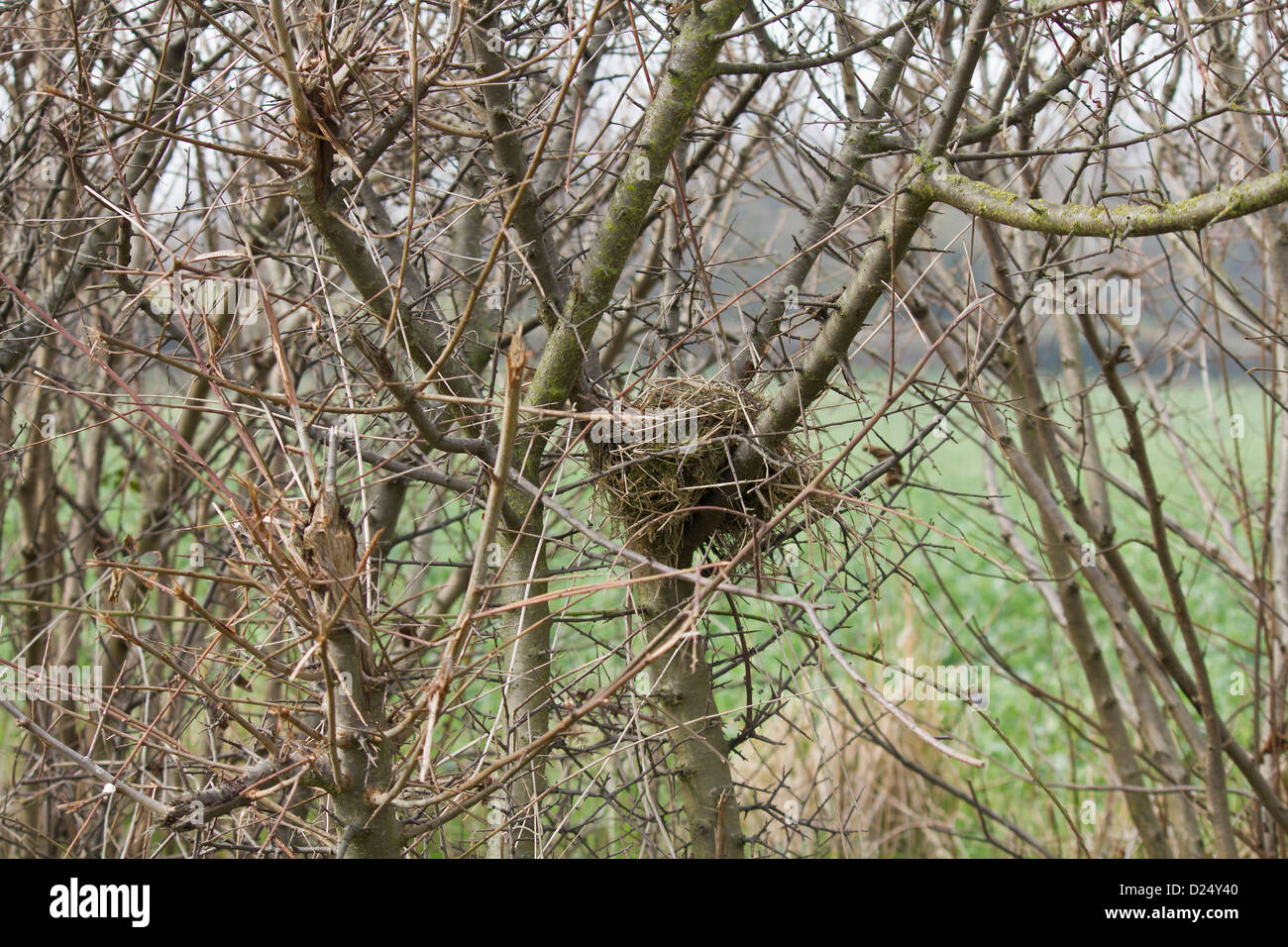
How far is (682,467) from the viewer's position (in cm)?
218

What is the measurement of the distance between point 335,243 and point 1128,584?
2.73 m

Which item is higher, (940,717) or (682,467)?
(682,467)

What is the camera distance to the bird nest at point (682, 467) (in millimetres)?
2107

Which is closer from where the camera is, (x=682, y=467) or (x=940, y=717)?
(x=682, y=467)

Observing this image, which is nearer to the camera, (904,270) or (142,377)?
(904,270)

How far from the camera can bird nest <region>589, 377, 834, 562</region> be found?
211 centimetres

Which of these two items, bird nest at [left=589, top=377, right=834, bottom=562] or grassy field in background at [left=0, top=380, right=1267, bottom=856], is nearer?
bird nest at [left=589, top=377, right=834, bottom=562]

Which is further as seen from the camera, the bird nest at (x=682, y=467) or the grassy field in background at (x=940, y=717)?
the grassy field in background at (x=940, y=717)
